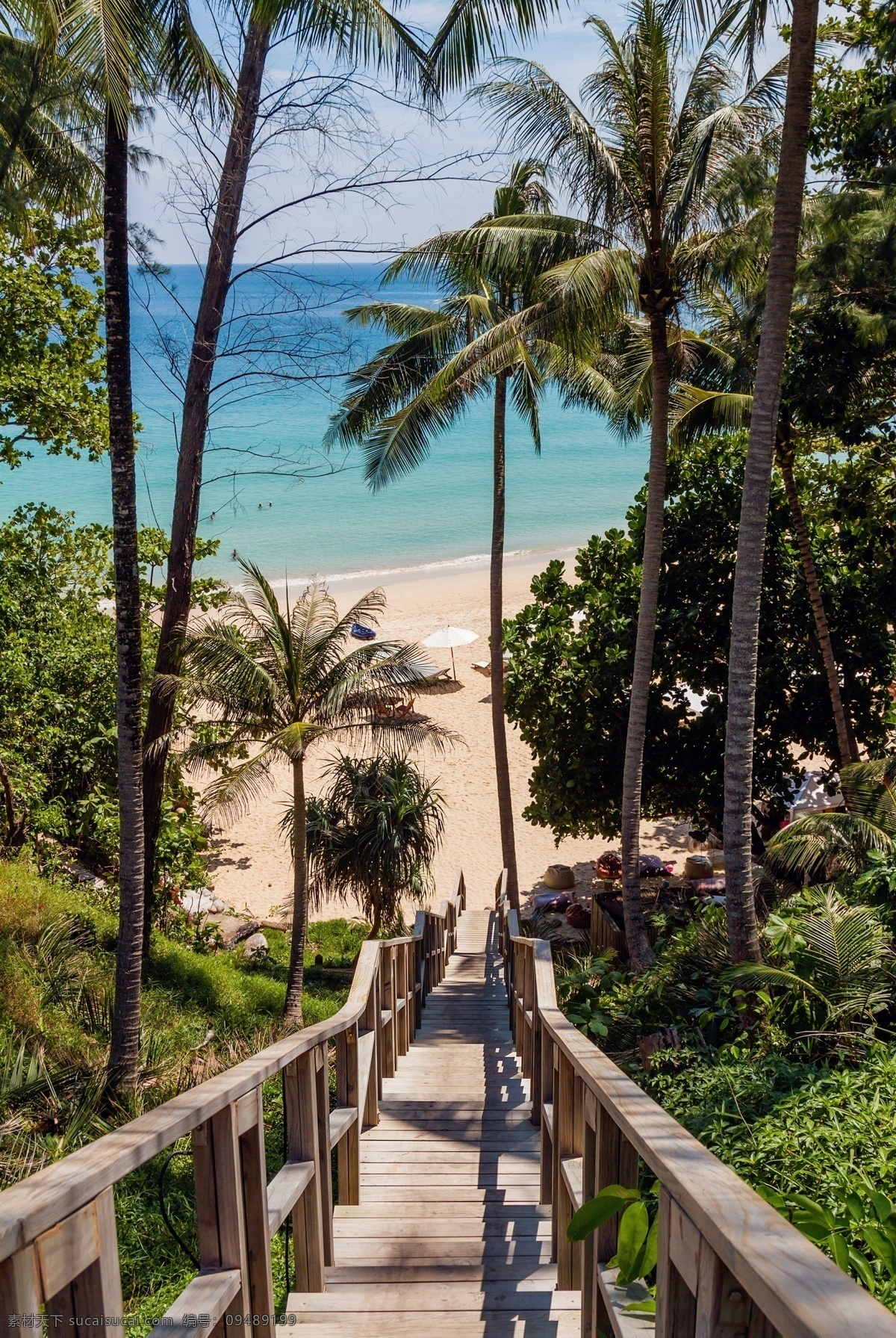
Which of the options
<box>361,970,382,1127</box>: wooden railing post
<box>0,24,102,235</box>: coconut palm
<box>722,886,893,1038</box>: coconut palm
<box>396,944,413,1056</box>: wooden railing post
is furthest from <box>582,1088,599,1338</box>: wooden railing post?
<box>0,24,102,235</box>: coconut palm

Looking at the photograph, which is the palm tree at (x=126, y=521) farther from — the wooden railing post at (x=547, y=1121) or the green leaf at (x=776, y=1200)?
the green leaf at (x=776, y=1200)

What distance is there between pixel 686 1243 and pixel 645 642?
308 inches

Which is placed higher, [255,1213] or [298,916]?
[255,1213]

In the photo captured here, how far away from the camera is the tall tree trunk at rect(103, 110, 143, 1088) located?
6.50 m

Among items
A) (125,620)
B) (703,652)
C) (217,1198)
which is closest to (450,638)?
(703,652)

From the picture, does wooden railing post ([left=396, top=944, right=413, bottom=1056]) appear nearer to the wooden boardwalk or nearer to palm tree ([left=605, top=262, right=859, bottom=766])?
the wooden boardwalk

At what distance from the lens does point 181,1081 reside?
664cm

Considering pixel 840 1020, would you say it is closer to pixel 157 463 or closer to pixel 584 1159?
pixel 584 1159

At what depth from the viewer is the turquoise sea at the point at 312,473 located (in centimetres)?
813

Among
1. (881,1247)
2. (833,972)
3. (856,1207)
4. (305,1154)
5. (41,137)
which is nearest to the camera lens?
(881,1247)

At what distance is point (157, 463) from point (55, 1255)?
47.7 m

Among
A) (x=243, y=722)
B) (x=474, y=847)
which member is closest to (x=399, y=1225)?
(x=243, y=722)

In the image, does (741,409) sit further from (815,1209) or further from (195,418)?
(815,1209)

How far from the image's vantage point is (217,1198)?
1.82m
